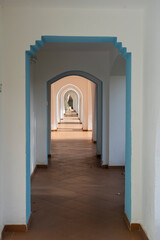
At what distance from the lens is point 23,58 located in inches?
175

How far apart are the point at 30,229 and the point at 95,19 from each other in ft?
11.0

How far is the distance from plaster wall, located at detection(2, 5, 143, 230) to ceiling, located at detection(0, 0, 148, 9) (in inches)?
3.9

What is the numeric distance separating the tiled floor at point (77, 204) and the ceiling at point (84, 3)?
132 inches

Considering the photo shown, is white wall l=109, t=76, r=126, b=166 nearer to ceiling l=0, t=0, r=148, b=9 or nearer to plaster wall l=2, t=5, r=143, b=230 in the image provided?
plaster wall l=2, t=5, r=143, b=230

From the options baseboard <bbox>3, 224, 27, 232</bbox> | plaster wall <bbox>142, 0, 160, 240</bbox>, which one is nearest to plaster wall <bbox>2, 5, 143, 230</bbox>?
baseboard <bbox>3, 224, 27, 232</bbox>

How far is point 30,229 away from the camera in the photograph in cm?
462

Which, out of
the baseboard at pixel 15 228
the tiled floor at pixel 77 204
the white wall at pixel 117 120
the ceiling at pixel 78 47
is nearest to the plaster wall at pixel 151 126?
the tiled floor at pixel 77 204

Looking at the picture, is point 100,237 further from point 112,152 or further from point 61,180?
point 112,152

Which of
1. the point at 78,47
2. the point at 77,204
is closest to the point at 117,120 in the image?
the point at 78,47

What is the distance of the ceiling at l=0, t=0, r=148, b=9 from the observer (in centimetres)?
411

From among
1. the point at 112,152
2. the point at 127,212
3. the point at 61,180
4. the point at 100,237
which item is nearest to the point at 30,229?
the point at 100,237

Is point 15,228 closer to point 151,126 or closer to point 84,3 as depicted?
point 151,126

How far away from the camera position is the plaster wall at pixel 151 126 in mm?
3732

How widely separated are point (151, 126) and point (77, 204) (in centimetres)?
260
